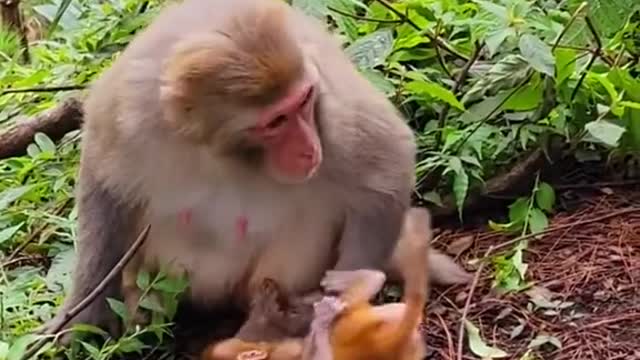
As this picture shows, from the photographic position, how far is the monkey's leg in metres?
3.31

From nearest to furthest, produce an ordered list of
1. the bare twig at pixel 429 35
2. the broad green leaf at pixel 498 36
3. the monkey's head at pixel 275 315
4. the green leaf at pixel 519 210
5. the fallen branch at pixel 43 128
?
1. the monkey's head at pixel 275 315
2. the broad green leaf at pixel 498 36
3. the green leaf at pixel 519 210
4. the bare twig at pixel 429 35
5. the fallen branch at pixel 43 128

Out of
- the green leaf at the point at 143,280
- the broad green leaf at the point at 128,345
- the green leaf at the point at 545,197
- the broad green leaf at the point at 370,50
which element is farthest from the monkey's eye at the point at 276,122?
the green leaf at the point at 545,197

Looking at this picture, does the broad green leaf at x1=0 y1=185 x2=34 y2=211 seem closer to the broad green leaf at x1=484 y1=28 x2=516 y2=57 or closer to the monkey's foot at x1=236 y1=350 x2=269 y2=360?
the monkey's foot at x1=236 y1=350 x2=269 y2=360

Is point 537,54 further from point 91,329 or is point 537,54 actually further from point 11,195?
point 11,195

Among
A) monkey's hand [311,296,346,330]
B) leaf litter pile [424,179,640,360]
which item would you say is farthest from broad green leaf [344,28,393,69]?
monkey's hand [311,296,346,330]

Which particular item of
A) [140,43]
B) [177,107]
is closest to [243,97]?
[177,107]

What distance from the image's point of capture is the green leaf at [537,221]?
3.76 metres

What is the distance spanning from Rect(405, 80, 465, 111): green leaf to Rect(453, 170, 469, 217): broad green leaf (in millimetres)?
246

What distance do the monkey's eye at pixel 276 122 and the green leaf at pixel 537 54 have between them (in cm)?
105

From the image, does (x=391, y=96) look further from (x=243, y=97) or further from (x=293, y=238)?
(x=243, y=97)

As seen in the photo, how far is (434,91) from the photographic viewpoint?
Answer: 13.0 ft

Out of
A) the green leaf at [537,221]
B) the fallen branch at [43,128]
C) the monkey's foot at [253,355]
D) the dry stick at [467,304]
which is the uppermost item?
the monkey's foot at [253,355]

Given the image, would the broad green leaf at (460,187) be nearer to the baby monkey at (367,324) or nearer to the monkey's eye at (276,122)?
the baby monkey at (367,324)

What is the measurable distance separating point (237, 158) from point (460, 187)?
2.97 feet
